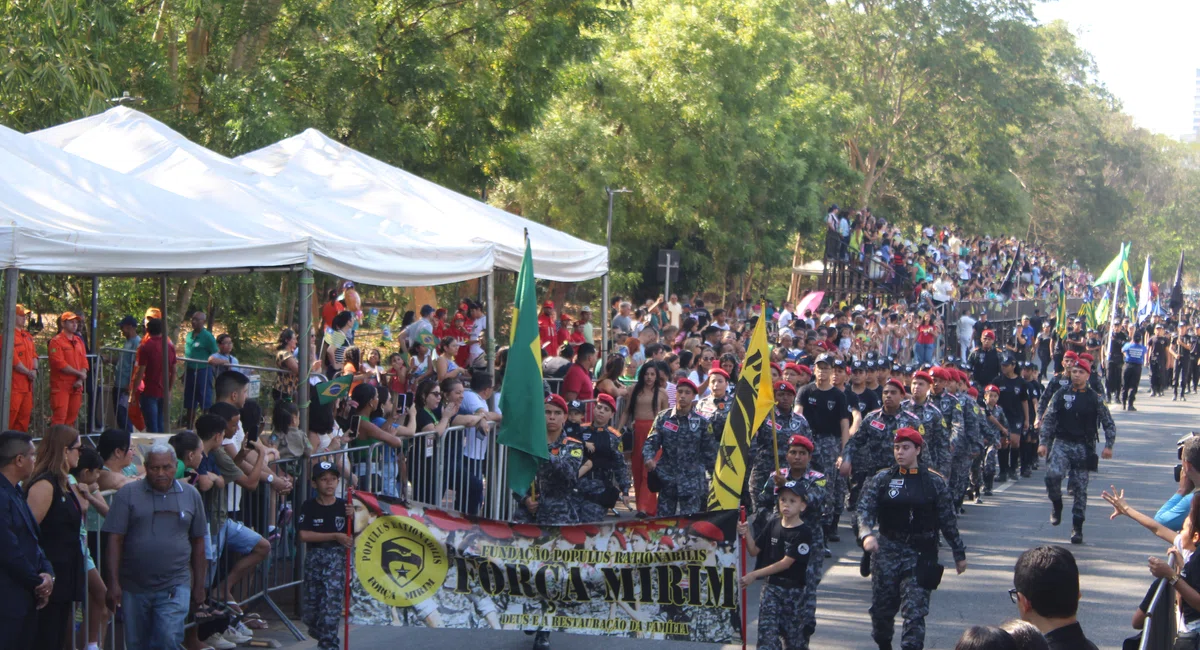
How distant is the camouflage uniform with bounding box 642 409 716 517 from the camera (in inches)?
414

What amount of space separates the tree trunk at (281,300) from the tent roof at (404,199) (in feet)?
23.0

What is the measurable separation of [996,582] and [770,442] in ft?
7.49

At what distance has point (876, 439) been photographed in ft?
37.2

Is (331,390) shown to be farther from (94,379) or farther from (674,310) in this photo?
(674,310)

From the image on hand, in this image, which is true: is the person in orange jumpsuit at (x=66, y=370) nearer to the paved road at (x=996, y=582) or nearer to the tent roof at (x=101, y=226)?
the tent roof at (x=101, y=226)

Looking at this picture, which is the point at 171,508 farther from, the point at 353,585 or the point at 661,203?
the point at 661,203

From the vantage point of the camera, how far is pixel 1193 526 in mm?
6531

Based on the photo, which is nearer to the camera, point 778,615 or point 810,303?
point 778,615

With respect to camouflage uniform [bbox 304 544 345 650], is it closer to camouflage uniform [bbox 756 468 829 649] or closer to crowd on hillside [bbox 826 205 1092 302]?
camouflage uniform [bbox 756 468 829 649]

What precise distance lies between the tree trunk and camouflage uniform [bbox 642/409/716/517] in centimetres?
1094

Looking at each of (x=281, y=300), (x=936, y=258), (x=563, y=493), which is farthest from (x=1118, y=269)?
(x=563, y=493)

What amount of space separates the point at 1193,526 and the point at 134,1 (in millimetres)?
17389

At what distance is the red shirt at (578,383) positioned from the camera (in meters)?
13.4

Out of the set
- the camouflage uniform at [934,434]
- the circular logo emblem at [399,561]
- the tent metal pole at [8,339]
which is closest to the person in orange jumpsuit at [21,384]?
the tent metal pole at [8,339]
